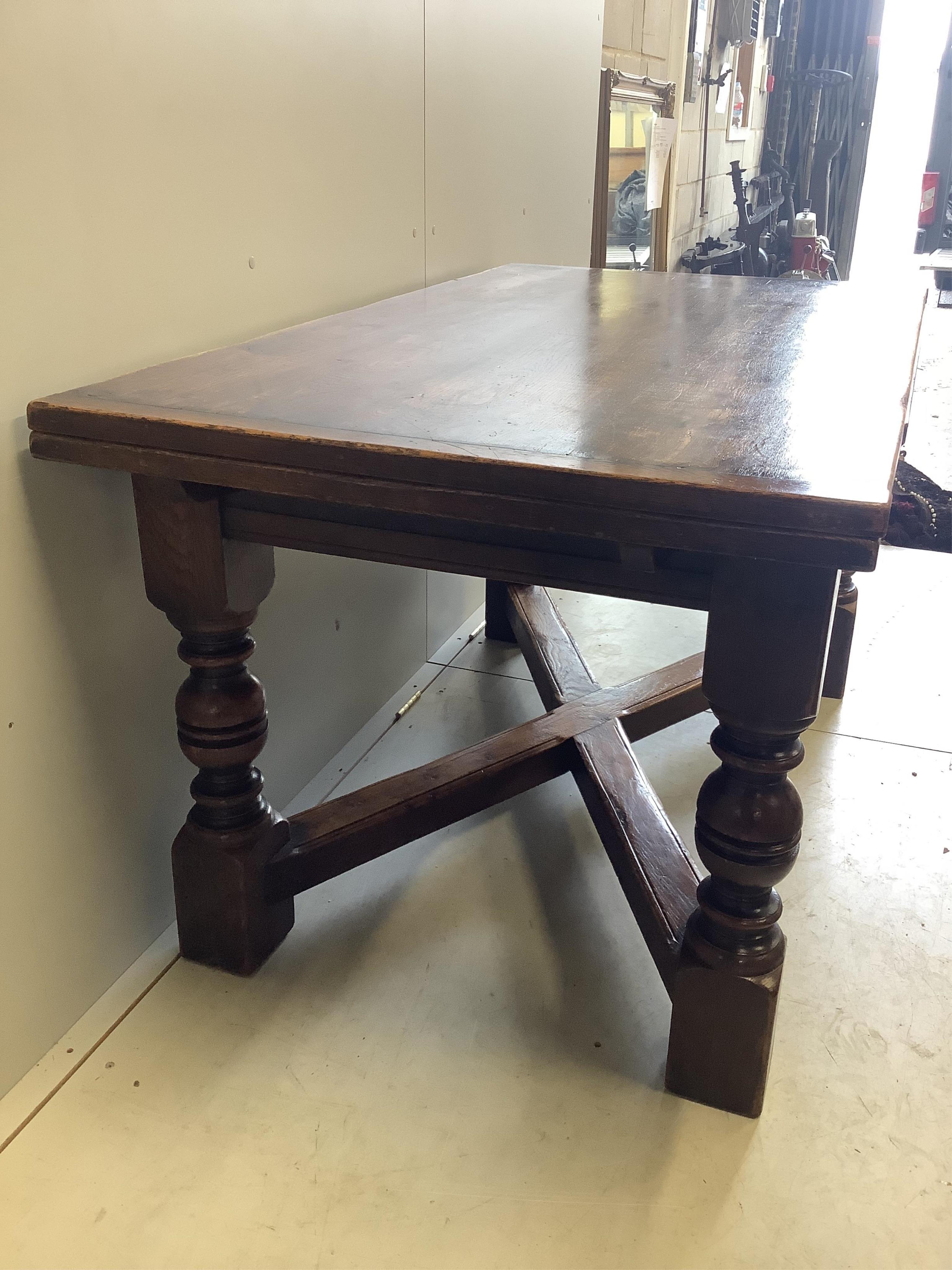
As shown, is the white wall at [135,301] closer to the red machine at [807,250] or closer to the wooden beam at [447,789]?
the wooden beam at [447,789]

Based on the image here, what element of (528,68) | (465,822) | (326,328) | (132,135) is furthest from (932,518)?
(132,135)

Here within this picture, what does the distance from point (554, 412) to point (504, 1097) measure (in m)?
0.68

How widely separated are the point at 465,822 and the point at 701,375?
75 centimetres

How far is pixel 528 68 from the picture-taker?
2.08 metres

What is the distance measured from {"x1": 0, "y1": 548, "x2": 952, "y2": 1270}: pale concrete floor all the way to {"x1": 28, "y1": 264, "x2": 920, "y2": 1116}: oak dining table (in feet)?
0.30

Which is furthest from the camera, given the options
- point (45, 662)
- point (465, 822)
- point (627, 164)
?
point (627, 164)

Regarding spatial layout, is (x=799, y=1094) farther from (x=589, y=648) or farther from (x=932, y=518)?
(x=932, y=518)

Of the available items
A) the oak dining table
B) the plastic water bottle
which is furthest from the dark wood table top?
the plastic water bottle

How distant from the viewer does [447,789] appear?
1329 millimetres

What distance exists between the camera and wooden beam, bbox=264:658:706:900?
1.23 m

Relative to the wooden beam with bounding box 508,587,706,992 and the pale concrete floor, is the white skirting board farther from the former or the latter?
the wooden beam with bounding box 508,587,706,992

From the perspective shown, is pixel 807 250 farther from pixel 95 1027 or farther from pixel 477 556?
pixel 95 1027

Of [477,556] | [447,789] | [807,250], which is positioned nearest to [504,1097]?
[447,789]

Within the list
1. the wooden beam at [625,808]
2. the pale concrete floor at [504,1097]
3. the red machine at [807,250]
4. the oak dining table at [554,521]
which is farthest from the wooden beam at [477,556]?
the red machine at [807,250]
